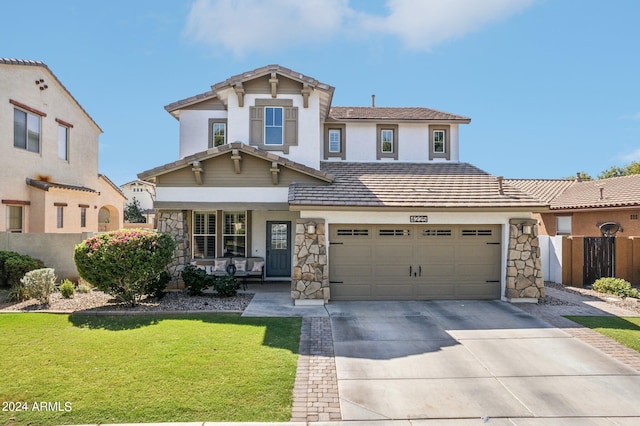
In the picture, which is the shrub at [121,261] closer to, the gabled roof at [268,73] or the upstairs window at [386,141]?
the gabled roof at [268,73]

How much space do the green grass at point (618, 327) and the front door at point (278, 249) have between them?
384 inches

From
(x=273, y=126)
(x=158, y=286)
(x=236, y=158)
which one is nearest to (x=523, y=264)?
(x=236, y=158)

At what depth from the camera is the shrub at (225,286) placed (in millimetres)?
11758

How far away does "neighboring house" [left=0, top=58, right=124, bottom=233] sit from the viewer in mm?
→ 15820

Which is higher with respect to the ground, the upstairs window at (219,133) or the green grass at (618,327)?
the upstairs window at (219,133)

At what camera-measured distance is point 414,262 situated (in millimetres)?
11586

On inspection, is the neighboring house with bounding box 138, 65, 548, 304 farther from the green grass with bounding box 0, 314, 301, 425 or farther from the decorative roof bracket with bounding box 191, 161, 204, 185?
the green grass with bounding box 0, 314, 301, 425

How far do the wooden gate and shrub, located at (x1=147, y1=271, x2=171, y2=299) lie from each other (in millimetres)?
15311

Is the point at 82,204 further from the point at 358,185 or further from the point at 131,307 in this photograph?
the point at 358,185

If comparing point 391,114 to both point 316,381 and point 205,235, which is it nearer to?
point 205,235

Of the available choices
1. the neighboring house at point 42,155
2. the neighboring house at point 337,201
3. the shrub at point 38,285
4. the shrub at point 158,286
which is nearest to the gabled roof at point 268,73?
the neighboring house at point 337,201

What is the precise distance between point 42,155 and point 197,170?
10.6m

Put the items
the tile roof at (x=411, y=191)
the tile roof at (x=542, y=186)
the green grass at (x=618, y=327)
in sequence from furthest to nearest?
the tile roof at (x=542, y=186)
the tile roof at (x=411, y=191)
the green grass at (x=618, y=327)

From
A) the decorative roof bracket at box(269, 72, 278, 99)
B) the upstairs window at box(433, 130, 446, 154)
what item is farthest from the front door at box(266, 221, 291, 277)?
the upstairs window at box(433, 130, 446, 154)
